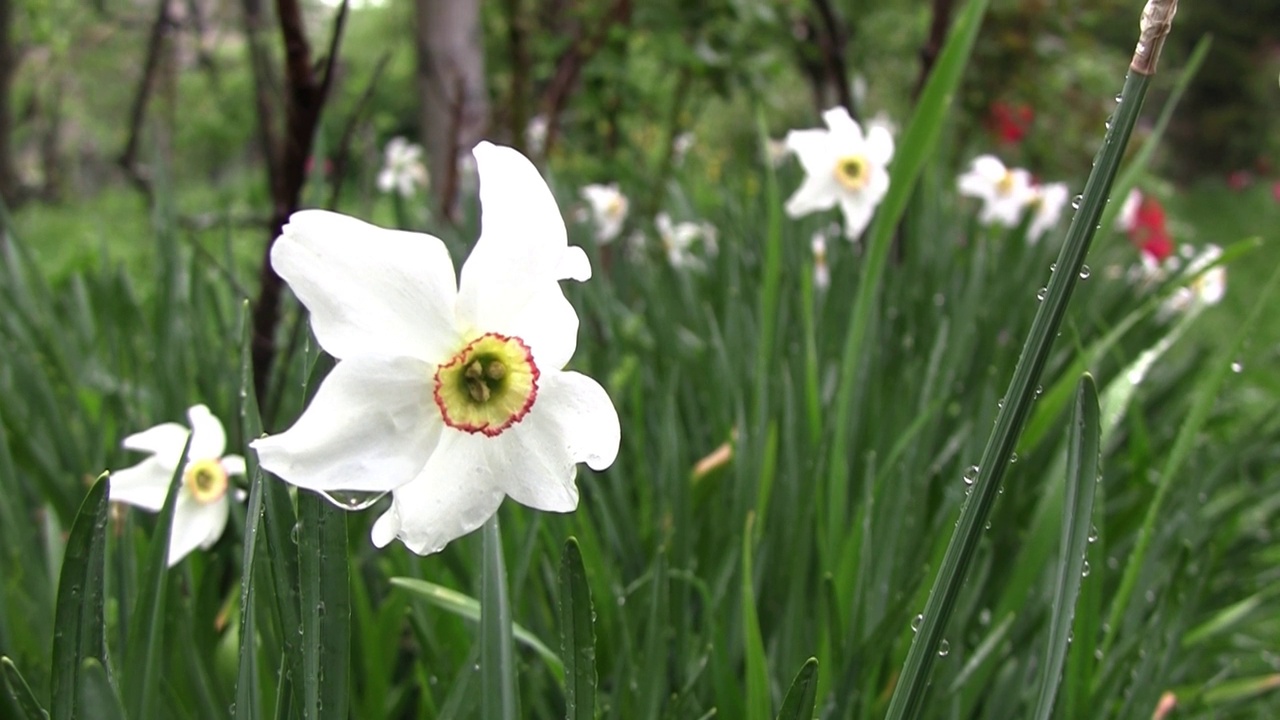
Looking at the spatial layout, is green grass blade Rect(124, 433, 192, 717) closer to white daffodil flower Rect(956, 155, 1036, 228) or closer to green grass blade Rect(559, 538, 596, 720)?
green grass blade Rect(559, 538, 596, 720)

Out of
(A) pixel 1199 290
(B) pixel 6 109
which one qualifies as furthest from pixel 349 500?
(B) pixel 6 109

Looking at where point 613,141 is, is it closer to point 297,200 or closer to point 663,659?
point 297,200

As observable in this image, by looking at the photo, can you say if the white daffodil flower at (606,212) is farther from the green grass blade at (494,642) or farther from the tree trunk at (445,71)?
the green grass blade at (494,642)

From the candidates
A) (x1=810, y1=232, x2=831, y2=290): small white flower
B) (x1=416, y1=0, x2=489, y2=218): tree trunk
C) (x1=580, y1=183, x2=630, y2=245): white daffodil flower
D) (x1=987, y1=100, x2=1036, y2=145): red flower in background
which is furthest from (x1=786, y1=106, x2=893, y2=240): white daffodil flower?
(x1=987, y1=100, x2=1036, y2=145): red flower in background

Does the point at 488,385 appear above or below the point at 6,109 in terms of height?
below

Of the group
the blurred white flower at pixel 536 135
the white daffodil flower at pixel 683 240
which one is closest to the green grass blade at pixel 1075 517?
the white daffodil flower at pixel 683 240

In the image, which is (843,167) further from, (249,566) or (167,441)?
(249,566)

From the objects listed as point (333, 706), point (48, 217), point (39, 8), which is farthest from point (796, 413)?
point (48, 217)

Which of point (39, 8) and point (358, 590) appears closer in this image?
point (358, 590)
